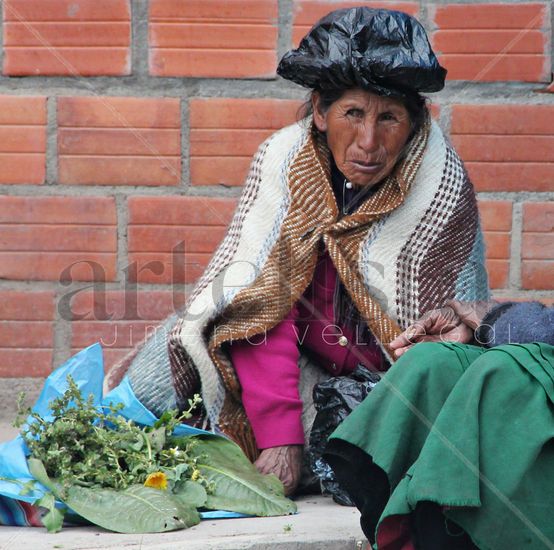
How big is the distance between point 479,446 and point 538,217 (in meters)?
1.97

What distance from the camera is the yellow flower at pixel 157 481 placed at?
2.92m

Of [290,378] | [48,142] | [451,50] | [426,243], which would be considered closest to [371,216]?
[426,243]

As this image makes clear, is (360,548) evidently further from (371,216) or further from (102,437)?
(371,216)

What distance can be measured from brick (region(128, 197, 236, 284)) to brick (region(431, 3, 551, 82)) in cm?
92

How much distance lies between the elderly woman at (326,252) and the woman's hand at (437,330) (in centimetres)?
30

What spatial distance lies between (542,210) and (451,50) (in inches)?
25.3

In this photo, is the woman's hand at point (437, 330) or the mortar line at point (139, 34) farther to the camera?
the mortar line at point (139, 34)

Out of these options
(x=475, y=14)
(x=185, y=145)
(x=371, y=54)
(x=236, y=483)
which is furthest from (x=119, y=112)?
(x=236, y=483)

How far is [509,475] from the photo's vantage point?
2078mm

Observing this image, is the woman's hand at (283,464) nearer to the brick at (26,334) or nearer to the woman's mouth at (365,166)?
the woman's mouth at (365,166)

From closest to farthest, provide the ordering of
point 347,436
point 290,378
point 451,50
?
point 347,436, point 290,378, point 451,50

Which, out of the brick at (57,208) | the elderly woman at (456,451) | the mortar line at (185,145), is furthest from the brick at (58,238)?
the elderly woman at (456,451)

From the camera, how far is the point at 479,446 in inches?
83.2

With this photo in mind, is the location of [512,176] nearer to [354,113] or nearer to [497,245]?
[497,245]
